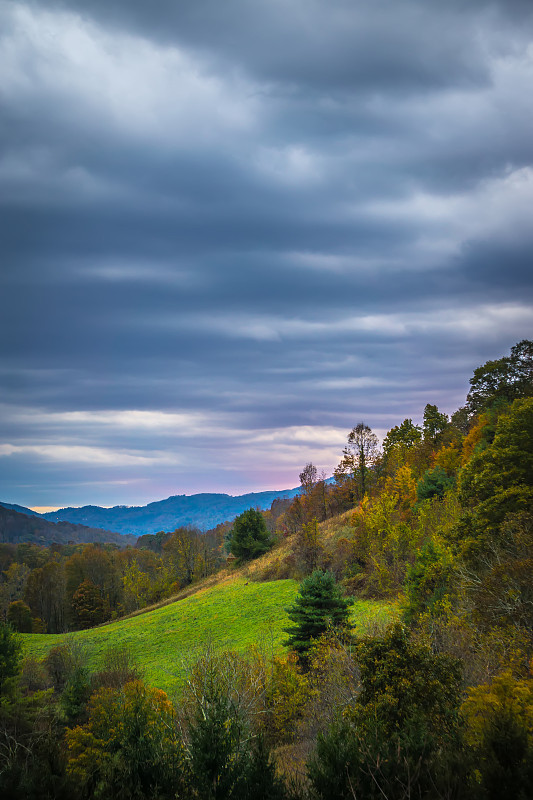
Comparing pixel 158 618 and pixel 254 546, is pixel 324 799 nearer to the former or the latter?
pixel 158 618

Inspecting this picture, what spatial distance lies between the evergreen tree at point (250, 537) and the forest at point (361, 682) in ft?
19.5

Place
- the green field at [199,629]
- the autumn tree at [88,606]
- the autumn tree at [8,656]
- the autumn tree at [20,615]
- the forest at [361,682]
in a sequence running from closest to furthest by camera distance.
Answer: the forest at [361,682] → the autumn tree at [8,656] → the green field at [199,629] → the autumn tree at [20,615] → the autumn tree at [88,606]

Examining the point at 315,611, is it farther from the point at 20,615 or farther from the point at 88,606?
the point at 88,606

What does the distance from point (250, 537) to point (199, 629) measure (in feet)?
82.0

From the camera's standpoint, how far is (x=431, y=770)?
8109 millimetres

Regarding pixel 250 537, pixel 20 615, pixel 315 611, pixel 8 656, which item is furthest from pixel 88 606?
pixel 315 611

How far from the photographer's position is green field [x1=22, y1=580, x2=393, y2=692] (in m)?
33.1

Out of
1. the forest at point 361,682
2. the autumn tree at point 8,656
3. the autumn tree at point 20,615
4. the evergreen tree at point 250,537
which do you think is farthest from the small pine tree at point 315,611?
the autumn tree at point 20,615

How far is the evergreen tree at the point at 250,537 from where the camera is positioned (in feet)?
217

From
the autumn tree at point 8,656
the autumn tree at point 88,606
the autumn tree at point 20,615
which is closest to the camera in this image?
the autumn tree at point 8,656

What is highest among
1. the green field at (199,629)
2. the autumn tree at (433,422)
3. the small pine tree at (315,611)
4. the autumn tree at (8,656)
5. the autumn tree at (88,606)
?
the autumn tree at (433,422)

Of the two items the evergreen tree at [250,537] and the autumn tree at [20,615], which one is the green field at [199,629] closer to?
the autumn tree at [20,615]

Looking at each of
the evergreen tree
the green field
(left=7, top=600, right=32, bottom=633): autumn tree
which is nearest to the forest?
(left=7, top=600, right=32, bottom=633): autumn tree

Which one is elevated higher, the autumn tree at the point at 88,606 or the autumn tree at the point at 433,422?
the autumn tree at the point at 433,422
